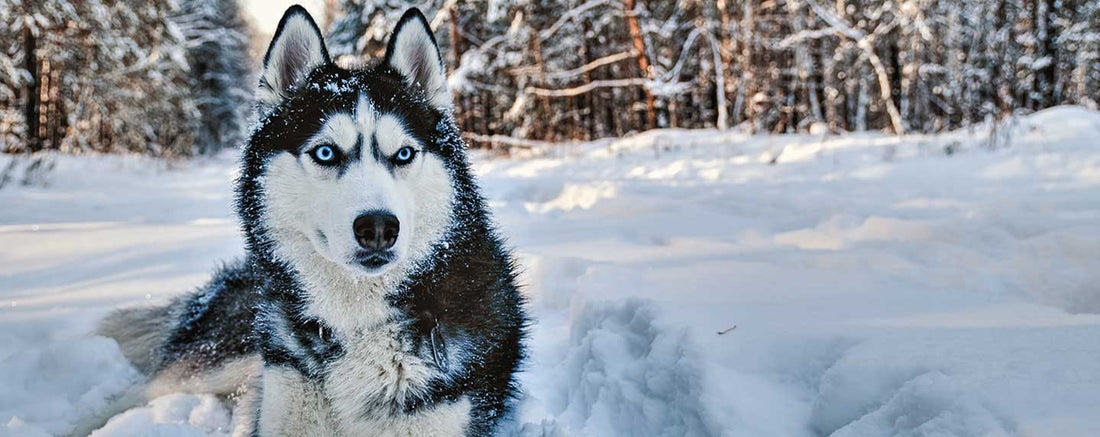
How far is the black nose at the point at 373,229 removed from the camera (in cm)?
169

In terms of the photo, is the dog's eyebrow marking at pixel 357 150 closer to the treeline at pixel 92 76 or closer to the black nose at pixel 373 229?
the black nose at pixel 373 229

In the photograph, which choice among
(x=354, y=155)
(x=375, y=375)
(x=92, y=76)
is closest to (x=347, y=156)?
(x=354, y=155)

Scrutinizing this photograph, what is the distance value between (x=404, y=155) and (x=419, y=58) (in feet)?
1.67

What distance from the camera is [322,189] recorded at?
186 cm

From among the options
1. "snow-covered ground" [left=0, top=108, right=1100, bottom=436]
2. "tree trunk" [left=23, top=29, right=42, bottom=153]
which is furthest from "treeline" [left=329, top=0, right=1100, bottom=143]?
"snow-covered ground" [left=0, top=108, right=1100, bottom=436]

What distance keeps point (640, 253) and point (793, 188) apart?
2952 mm

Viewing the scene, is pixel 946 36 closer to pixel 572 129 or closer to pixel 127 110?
pixel 572 129

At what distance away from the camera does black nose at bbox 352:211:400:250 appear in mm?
1689

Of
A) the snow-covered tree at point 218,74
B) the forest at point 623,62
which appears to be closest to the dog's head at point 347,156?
the forest at point 623,62

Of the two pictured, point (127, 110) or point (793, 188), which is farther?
point (127, 110)

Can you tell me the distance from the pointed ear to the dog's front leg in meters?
1.10

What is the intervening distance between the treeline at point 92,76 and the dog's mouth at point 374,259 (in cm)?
837

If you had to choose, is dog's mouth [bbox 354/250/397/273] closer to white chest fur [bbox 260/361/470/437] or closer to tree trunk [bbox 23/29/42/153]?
white chest fur [bbox 260/361/470/437]

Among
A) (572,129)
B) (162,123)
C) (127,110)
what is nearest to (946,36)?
(572,129)
